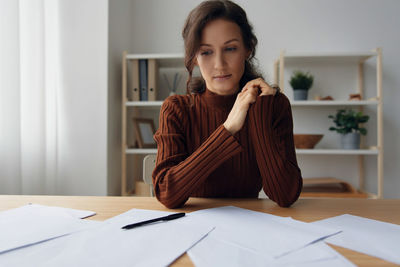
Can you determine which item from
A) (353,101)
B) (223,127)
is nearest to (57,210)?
(223,127)

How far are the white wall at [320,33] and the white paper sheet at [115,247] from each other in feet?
6.84

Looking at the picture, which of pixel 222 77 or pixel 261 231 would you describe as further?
pixel 222 77

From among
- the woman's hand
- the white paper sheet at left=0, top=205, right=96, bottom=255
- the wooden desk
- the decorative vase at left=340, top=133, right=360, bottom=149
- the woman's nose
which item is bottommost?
the wooden desk

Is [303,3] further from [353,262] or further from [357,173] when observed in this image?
[353,262]

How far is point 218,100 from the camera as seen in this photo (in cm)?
105

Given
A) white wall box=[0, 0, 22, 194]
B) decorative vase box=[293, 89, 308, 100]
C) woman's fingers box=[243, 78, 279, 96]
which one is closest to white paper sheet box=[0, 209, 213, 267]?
woman's fingers box=[243, 78, 279, 96]

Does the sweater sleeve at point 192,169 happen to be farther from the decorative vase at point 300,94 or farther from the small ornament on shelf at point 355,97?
the small ornament on shelf at point 355,97

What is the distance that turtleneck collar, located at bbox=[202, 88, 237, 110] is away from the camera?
105 centimetres

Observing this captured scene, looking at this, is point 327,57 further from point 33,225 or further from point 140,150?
point 33,225

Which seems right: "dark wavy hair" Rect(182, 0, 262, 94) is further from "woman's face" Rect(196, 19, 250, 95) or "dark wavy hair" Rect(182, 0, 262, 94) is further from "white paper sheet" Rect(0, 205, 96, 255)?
"white paper sheet" Rect(0, 205, 96, 255)

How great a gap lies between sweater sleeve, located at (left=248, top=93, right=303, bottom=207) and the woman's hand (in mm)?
36

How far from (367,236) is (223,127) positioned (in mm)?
412

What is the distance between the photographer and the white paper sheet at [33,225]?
51 cm

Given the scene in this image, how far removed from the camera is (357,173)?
2416mm
